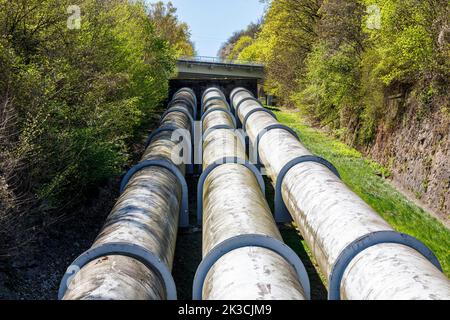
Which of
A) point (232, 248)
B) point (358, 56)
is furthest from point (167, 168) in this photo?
point (358, 56)

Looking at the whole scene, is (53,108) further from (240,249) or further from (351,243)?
(351,243)

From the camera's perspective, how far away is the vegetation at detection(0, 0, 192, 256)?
31.7ft

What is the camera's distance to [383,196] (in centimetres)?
1655

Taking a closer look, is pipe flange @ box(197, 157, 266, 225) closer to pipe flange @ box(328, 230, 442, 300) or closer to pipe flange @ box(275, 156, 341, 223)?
pipe flange @ box(275, 156, 341, 223)

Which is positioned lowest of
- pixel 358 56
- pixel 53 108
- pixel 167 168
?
pixel 167 168

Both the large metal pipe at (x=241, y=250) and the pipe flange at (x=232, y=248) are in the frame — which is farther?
the pipe flange at (x=232, y=248)

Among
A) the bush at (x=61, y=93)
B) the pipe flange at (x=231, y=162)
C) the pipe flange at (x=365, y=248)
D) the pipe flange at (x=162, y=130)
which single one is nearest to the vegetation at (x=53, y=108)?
the bush at (x=61, y=93)

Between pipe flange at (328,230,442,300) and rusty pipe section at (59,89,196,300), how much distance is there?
8.79 ft

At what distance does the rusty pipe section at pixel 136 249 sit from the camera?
19.4 feet

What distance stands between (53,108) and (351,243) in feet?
26.7

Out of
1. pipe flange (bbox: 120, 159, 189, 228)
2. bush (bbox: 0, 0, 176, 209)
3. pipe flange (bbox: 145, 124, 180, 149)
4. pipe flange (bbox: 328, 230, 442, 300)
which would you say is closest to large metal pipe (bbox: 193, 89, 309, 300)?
pipe flange (bbox: 328, 230, 442, 300)

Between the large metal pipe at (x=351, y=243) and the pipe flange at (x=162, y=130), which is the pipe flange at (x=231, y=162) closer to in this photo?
the large metal pipe at (x=351, y=243)
